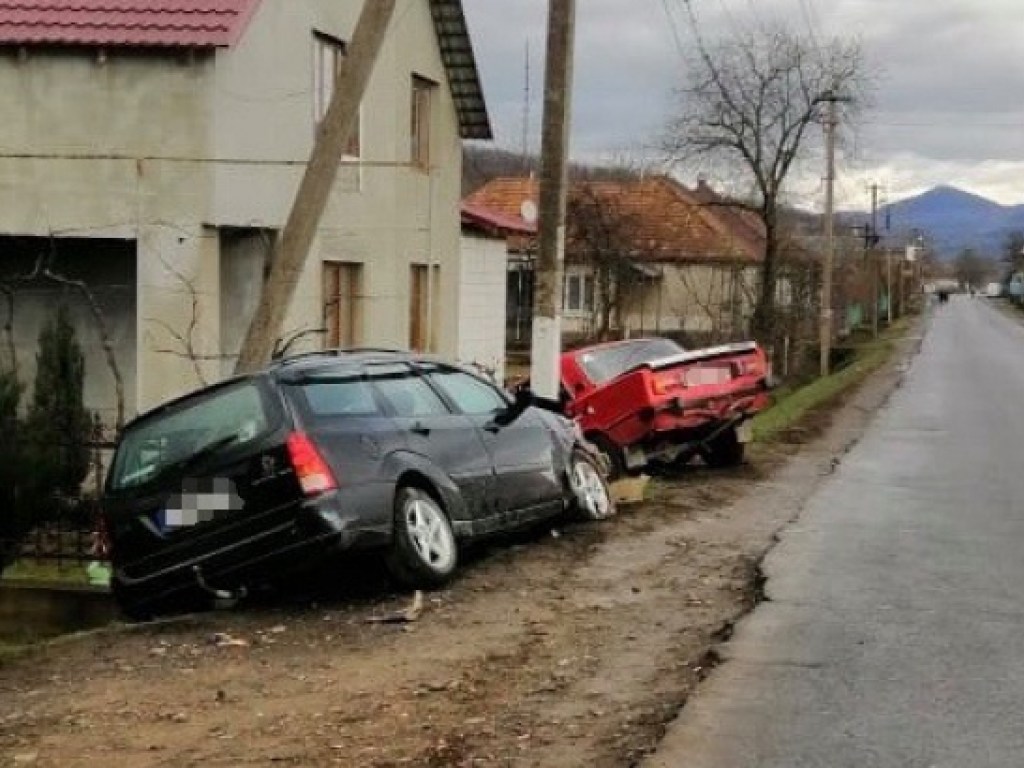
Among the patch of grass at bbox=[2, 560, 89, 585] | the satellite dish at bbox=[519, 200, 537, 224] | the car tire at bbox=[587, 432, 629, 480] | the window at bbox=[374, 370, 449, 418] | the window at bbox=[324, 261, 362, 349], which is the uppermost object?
the satellite dish at bbox=[519, 200, 537, 224]

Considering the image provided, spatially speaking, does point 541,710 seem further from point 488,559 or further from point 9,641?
point 9,641

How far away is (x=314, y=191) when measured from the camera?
1113 centimetres

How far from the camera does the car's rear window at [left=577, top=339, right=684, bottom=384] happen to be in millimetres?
16553

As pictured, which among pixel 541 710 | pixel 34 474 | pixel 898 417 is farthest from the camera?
pixel 898 417

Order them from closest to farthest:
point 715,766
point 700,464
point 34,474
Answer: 1. point 715,766
2. point 34,474
3. point 700,464

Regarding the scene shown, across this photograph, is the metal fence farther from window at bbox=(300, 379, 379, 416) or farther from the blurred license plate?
the blurred license plate

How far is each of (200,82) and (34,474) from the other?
16.7 ft

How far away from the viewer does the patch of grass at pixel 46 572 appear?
11492 mm

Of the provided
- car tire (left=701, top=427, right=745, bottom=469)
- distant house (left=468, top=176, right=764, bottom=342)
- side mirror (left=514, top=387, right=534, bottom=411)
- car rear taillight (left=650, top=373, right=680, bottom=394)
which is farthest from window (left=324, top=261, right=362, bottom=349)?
distant house (left=468, top=176, right=764, bottom=342)

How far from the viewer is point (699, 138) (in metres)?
46.4

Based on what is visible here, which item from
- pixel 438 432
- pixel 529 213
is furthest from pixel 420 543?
pixel 529 213

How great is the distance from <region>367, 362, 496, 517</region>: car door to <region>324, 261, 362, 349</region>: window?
8.67 metres

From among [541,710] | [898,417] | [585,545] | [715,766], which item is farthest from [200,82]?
[898,417]

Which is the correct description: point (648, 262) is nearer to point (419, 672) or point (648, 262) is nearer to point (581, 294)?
point (581, 294)
